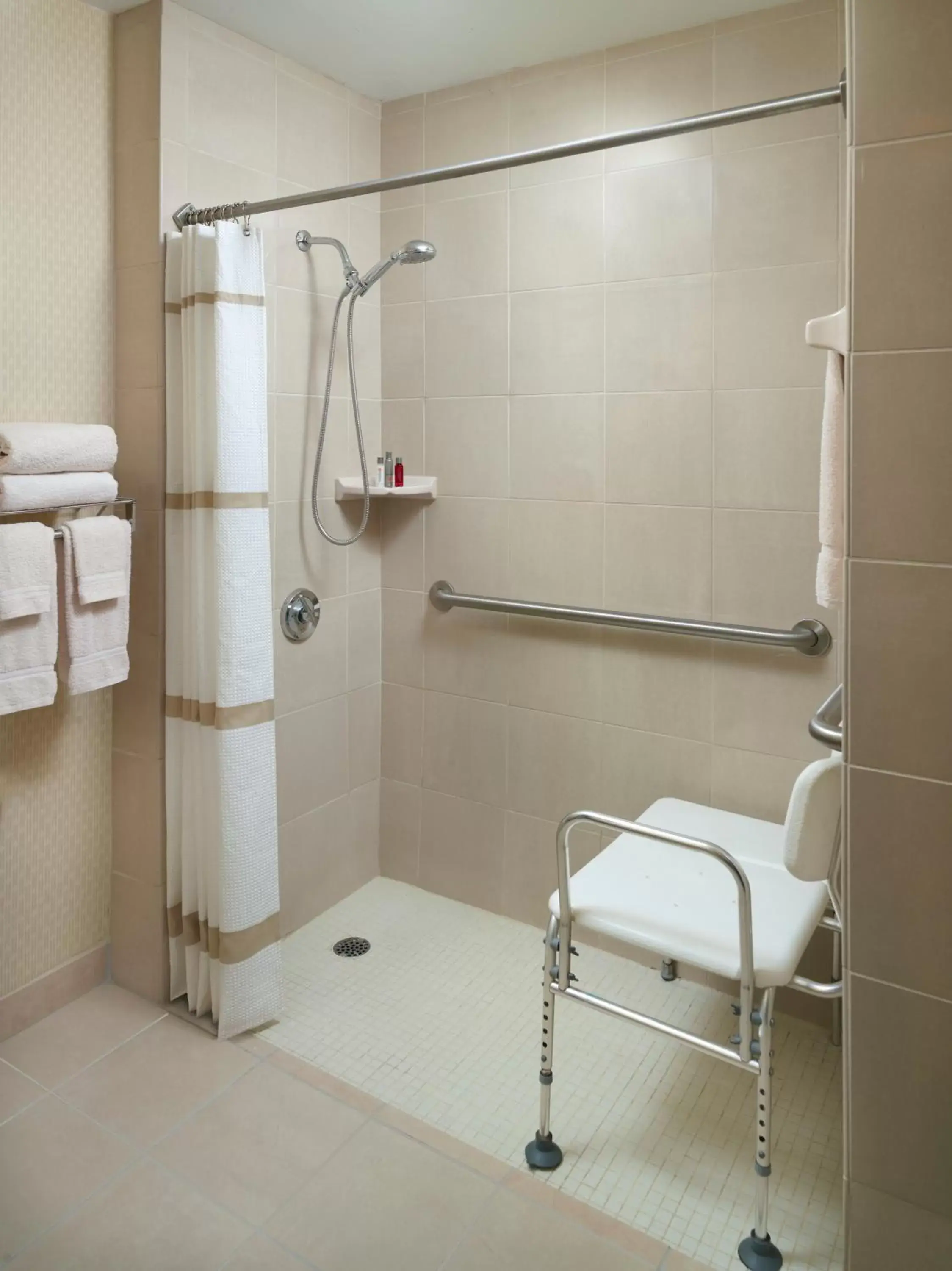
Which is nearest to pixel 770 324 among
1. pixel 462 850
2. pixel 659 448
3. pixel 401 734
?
pixel 659 448

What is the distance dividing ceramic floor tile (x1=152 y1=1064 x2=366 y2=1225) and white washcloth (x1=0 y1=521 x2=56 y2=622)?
3.62 feet

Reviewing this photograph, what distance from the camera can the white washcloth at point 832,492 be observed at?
56.1 inches

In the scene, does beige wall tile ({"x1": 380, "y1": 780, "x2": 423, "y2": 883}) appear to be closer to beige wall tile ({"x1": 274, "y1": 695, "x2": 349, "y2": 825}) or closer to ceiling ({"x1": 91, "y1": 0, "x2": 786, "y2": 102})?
beige wall tile ({"x1": 274, "y1": 695, "x2": 349, "y2": 825})

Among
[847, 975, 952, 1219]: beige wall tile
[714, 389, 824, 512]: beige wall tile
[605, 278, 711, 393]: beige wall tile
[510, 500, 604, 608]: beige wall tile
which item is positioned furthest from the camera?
[510, 500, 604, 608]: beige wall tile

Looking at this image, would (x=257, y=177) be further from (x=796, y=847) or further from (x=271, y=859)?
(x=796, y=847)

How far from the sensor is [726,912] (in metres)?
1.69

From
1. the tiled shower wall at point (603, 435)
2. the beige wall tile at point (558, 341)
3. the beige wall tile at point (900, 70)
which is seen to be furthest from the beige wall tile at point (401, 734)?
the beige wall tile at point (900, 70)

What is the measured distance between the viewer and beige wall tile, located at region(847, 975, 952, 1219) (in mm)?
1208

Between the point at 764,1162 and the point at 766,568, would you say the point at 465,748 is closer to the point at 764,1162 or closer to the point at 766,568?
the point at 766,568

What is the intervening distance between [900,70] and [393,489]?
164 centimetres

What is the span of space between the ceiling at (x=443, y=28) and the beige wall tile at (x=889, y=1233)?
2.29 meters

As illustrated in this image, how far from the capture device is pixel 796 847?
1502 millimetres

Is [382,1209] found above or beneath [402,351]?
beneath

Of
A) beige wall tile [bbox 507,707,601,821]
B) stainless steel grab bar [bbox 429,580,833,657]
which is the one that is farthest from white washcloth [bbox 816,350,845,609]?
beige wall tile [bbox 507,707,601,821]
